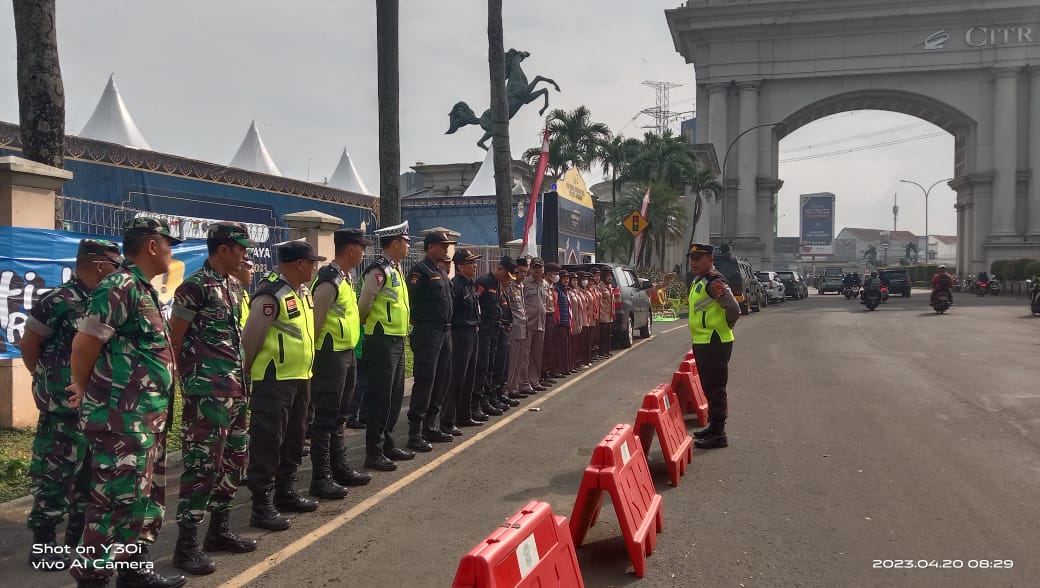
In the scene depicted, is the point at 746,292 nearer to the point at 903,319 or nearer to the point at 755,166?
the point at 903,319

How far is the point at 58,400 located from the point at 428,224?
24988 mm

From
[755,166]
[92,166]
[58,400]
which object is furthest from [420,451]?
[755,166]

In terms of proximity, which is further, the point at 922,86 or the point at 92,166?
the point at 922,86

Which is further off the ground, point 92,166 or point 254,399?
point 92,166

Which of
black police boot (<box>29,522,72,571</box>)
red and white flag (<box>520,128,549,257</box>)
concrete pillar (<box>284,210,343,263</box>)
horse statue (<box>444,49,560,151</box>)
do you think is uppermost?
horse statue (<box>444,49,560,151</box>)

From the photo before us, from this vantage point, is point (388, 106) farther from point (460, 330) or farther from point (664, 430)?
point (664, 430)

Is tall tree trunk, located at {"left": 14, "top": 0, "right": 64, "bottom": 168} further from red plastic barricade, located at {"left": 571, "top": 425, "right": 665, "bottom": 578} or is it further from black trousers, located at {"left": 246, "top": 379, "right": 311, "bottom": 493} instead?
red plastic barricade, located at {"left": 571, "top": 425, "right": 665, "bottom": 578}

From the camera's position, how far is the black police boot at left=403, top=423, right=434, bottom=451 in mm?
7359

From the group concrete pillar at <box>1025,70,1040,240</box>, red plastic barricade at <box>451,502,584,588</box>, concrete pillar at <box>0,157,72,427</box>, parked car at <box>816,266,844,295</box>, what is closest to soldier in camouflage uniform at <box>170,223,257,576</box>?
red plastic barricade at <box>451,502,584,588</box>

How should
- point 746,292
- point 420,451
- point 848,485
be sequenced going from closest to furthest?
point 848,485
point 420,451
point 746,292

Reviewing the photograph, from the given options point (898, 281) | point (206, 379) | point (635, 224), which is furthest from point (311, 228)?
point (898, 281)

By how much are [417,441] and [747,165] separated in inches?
2035

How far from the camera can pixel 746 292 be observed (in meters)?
28.7

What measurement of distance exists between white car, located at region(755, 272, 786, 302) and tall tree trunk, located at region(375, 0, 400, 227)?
29078mm
